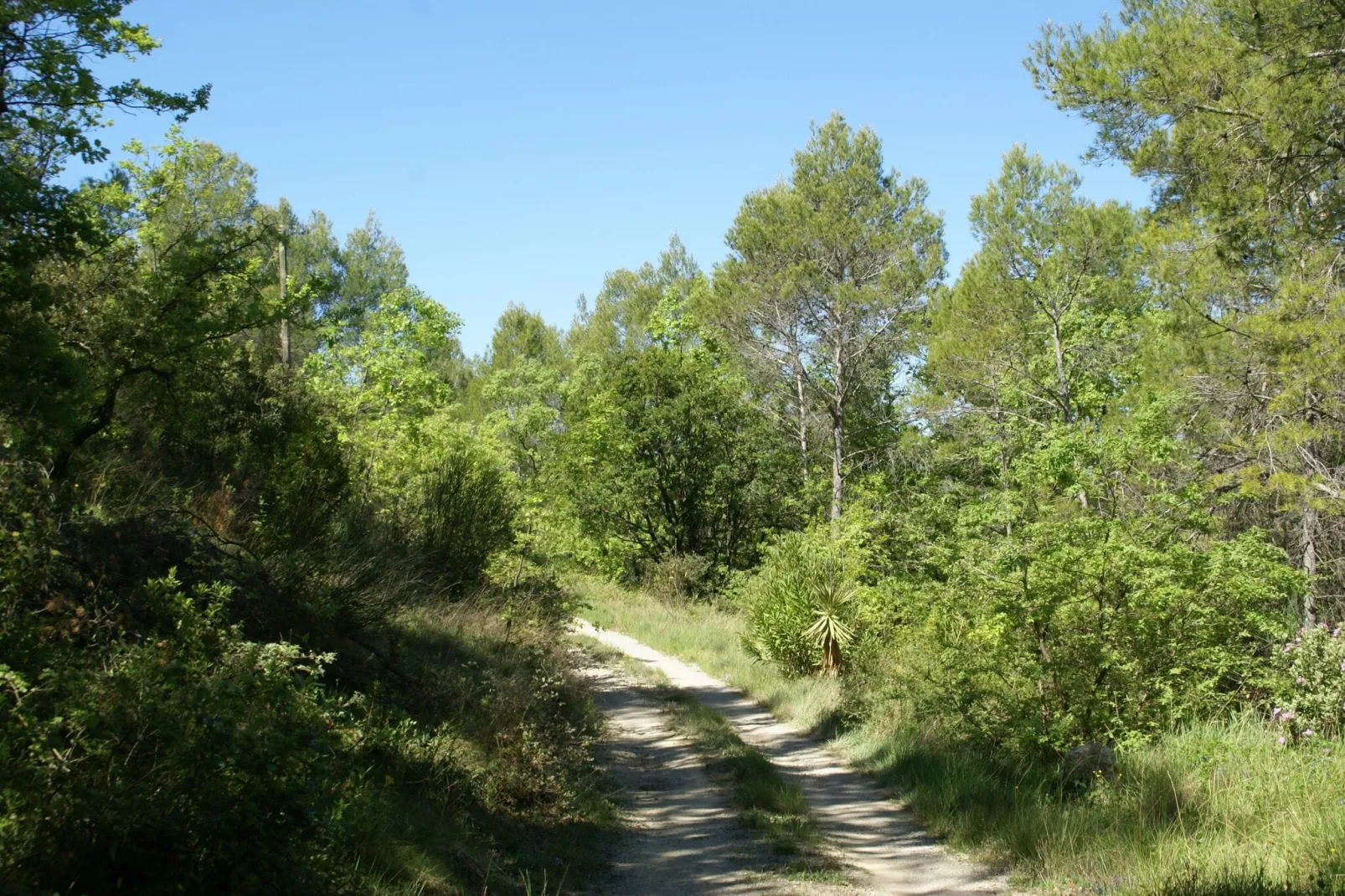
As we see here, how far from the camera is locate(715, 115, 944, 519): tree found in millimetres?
27891

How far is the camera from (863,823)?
893 centimetres

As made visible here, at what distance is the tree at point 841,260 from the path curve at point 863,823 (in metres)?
15.6

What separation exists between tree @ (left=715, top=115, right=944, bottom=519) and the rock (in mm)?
19772

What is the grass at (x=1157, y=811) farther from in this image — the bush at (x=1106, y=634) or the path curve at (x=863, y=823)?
the bush at (x=1106, y=634)

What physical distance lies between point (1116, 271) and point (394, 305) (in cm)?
2178

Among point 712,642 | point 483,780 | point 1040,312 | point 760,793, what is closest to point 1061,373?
point 1040,312

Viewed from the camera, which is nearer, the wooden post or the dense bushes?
the wooden post

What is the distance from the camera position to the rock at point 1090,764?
8492mm

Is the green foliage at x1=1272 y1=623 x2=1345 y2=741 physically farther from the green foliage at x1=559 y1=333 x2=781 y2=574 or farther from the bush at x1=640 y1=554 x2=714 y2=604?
the green foliage at x1=559 y1=333 x2=781 y2=574

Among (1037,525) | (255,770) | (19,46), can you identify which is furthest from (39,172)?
(1037,525)

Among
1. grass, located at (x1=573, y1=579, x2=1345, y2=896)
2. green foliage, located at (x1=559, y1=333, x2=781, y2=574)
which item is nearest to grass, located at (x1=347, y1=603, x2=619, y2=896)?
grass, located at (x1=573, y1=579, x2=1345, y2=896)

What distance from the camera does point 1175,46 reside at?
12680mm

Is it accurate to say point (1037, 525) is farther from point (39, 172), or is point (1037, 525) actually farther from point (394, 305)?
point (394, 305)

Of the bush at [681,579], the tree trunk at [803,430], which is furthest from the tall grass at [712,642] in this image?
the tree trunk at [803,430]
